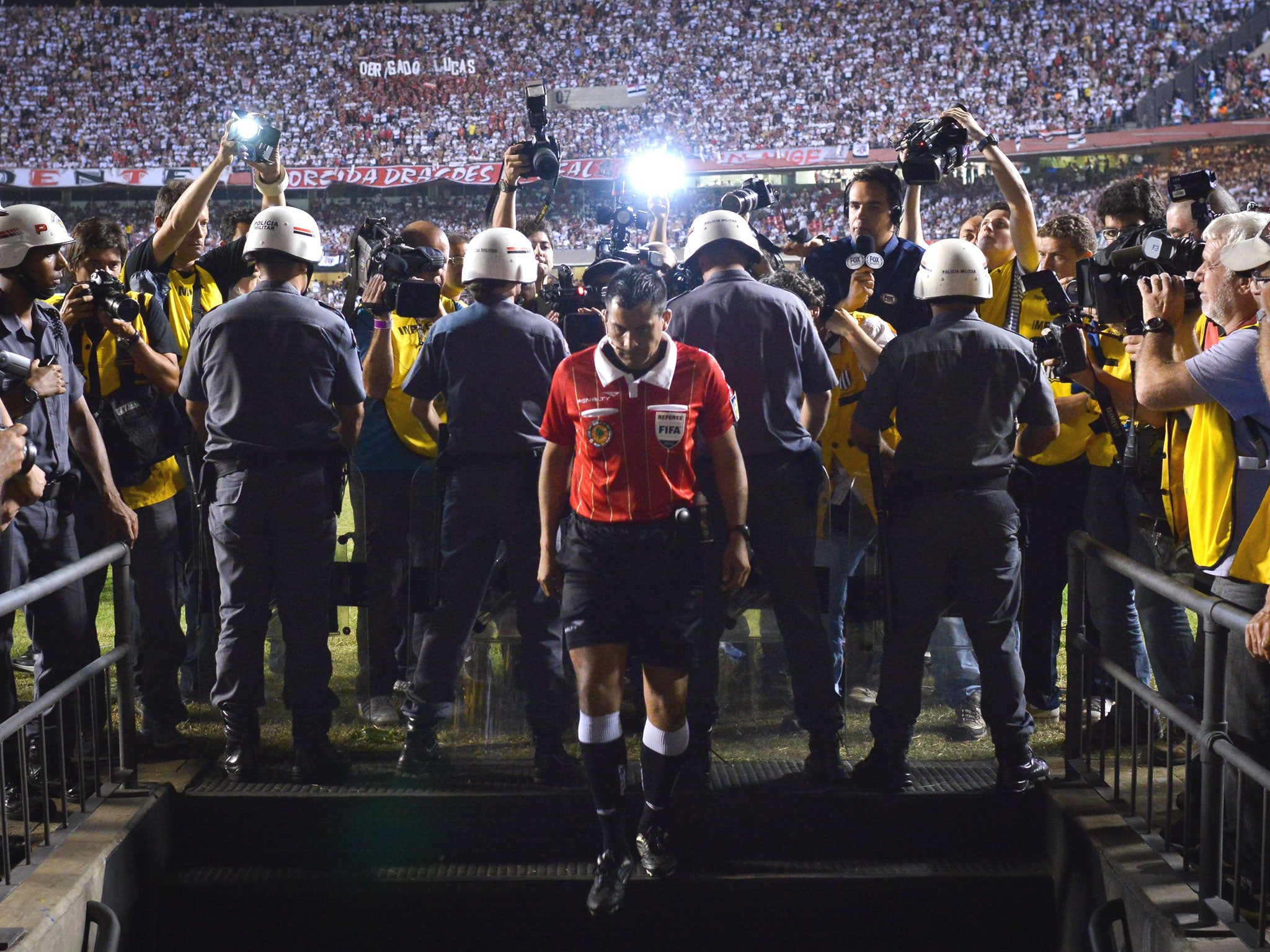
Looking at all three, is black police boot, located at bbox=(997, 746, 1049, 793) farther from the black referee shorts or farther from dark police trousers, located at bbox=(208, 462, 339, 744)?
dark police trousers, located at bbox=(208, 462, 339, 744)

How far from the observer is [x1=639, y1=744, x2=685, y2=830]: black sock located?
379 centimetres

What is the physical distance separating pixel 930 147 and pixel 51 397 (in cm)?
378

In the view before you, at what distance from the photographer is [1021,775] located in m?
4.12

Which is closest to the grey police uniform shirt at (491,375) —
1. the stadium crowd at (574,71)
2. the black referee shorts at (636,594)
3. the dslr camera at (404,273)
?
the dslr camera at (404,273)

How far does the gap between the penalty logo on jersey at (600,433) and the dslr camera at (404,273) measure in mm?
1275

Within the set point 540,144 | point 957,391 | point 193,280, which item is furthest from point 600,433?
point 193,280

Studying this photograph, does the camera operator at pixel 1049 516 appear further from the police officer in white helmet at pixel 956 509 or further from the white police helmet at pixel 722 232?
the white police helmet at pixel 722 232

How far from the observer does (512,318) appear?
4434mm

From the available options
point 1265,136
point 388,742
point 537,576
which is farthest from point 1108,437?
point 1265,136

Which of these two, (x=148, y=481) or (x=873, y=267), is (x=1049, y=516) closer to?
(x=873, y=267)

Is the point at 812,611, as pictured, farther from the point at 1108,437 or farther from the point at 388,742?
the point at 388,742

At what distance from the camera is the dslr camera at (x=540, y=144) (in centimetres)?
530

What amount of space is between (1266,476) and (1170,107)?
97.9 feet

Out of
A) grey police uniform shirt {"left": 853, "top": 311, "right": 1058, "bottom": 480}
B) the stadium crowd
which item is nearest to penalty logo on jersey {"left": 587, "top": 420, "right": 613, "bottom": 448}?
grey police uniform shirt {"left": 853, "top": 311, "right": 1058, "bottom": 480}
